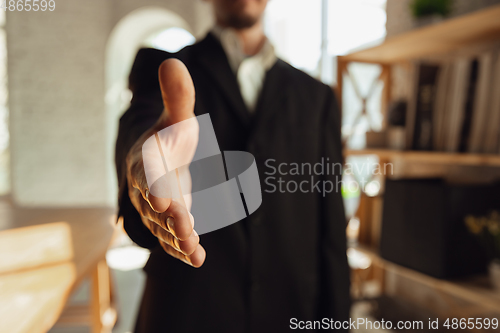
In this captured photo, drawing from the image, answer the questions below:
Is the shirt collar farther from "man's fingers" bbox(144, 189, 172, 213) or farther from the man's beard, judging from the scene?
"man's fingers" bbox(144, 189, 172, 213)

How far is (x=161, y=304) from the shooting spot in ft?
1.00

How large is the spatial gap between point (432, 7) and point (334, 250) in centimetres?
68

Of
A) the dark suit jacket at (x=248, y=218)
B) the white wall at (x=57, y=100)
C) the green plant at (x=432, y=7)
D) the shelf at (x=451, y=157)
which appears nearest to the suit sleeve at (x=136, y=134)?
the dark suit jacket at (x=248, y=218)

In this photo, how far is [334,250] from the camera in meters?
0.43

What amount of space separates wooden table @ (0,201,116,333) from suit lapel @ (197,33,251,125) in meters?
→ 0.18

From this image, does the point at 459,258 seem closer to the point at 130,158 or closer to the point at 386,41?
the point at 386,41

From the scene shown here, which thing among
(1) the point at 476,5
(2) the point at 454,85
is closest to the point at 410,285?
(2) the point at 454,85

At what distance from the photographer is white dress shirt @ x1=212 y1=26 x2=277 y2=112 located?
0.22 m

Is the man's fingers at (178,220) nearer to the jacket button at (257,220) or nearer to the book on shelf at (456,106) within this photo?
the jacket button at (257,220)

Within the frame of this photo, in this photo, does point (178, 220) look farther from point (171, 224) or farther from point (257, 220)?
point (257, 220)

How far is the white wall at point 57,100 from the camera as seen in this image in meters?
0.35

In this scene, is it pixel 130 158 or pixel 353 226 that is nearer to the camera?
pixel 130 158

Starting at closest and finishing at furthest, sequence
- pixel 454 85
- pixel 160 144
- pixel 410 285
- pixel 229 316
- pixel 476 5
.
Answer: pixel 160 144
pixel 229 316
pixel 454 85
pixel 476 5
pixel 410 285

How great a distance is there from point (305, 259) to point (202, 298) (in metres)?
0.12
